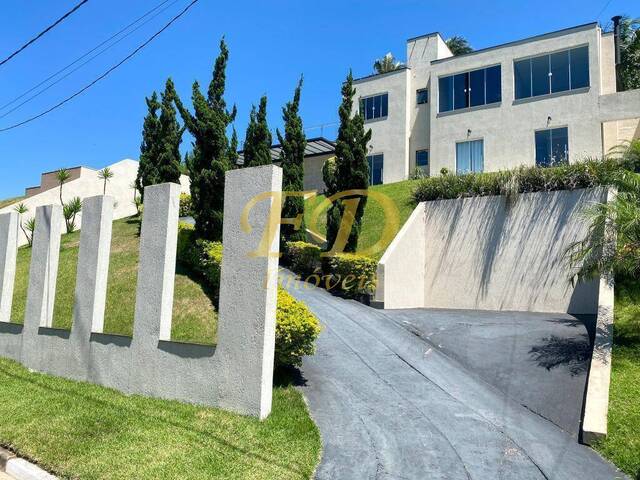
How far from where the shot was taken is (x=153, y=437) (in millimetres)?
5148

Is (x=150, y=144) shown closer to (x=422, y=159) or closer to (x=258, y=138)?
(x=258, y=138)

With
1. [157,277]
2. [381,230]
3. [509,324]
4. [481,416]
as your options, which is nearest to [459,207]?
[381,230]

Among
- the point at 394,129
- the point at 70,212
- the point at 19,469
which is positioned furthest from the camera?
the point at 394,129

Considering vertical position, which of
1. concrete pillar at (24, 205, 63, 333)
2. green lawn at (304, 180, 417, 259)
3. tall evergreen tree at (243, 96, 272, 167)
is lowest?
concrete pillar at (24, 205, 63, 333)

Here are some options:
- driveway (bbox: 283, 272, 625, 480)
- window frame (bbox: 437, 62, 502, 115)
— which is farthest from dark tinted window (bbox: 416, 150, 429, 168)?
driveway (bbox: 283, 272, 625, 480)

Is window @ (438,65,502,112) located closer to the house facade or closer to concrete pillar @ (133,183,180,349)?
the house facade

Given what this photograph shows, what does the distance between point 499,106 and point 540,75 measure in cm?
202

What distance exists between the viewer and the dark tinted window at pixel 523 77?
68.3 feet

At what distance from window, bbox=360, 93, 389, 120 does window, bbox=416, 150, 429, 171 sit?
291 cm

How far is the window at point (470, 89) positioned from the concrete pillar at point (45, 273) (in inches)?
742

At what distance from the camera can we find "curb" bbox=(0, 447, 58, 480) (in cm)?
471

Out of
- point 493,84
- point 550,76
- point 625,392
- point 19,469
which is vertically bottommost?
point 19,469

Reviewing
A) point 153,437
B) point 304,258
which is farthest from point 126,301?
point 153,437

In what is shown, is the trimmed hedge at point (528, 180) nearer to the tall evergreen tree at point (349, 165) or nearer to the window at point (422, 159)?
the tall evergreen tree at point (349, 165)
